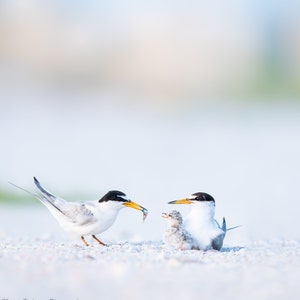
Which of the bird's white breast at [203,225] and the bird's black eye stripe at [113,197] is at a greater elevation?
the bird's black eye stripe at [113,197]

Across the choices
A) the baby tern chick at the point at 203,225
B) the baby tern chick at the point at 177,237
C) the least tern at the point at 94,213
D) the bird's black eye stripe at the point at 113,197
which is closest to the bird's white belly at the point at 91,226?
the least tern at the point at 94,213

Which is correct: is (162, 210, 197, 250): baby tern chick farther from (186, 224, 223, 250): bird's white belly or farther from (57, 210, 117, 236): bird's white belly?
(57, 210, 117, 236): bird's white belly

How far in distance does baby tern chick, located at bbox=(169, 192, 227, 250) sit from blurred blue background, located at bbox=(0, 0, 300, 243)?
1.36 meters

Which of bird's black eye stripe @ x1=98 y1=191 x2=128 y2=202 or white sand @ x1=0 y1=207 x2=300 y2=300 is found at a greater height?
bird's black eye stripe @ x1=98 y1=191 x2=128 y2=202

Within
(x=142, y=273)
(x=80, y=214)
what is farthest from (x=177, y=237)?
(x=142, y=273)

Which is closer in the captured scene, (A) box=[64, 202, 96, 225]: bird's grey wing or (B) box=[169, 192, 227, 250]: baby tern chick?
(B) box=[169, 192, 227, 250]: baby tern chick

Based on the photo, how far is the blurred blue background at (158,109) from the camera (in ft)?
35.4

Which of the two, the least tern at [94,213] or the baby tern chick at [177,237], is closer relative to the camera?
the baby tern chick at [177,237]

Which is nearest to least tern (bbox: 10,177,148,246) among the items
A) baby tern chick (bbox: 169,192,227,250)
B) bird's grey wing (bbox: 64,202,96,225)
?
bird's grey wing (bbox: 64,202,96,225)

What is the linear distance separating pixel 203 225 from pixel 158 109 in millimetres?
14000

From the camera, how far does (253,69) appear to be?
78.5ft

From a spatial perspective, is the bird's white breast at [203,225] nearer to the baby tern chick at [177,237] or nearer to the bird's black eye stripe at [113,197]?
the baby tern chick at [177,237]

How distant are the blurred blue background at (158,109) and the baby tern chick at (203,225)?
1.36m

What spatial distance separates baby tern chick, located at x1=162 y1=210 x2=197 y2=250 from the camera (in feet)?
20.1
